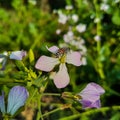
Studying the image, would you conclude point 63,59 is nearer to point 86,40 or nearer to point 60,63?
point 60,63

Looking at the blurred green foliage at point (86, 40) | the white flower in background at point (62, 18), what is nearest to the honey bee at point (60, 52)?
the blurred green foliage at point (86, 40)

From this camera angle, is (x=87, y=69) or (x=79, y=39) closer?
(x=87, y=69)

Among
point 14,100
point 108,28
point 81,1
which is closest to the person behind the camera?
point 14,100

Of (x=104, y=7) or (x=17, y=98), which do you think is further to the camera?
(x=104, y=7)

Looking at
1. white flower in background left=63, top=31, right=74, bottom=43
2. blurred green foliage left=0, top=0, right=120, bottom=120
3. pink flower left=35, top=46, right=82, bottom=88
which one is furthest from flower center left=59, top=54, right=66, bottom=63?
white flower in background left=63, top=31, right=74, bottom=43

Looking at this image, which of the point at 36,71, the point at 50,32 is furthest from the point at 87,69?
the point at 36,71

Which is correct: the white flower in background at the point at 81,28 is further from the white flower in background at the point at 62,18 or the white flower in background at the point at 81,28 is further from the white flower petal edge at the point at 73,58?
the white flower petal edge at the point at 73,58

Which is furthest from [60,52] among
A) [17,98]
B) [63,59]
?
[17,98]

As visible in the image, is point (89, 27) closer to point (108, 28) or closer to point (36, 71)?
point (108, 28)
